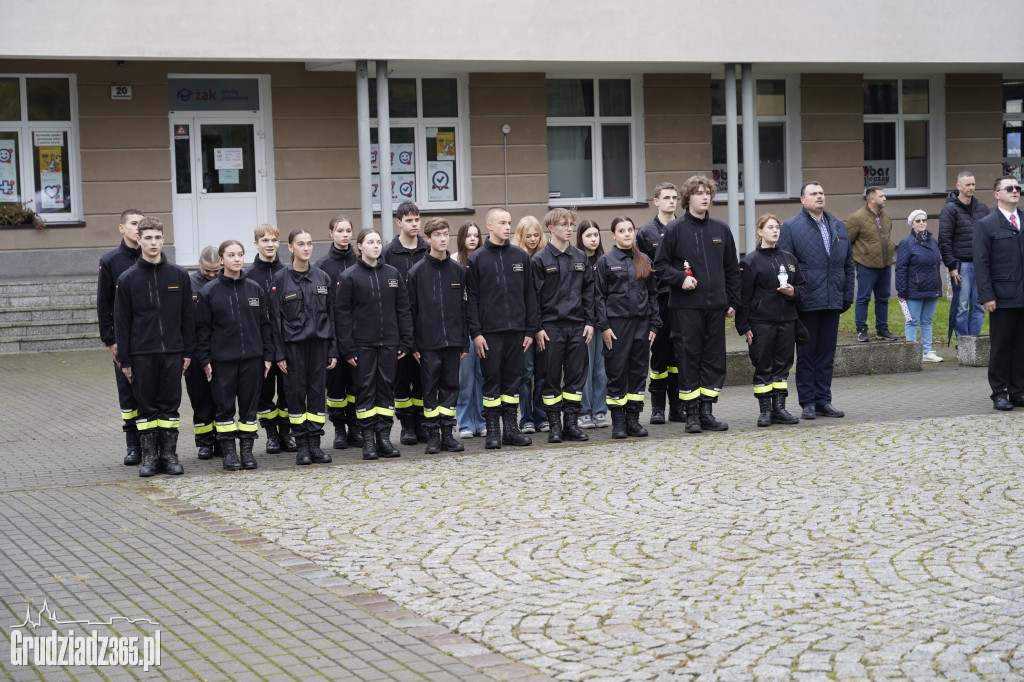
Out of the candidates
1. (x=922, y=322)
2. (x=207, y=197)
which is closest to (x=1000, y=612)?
(x=922, y=322)

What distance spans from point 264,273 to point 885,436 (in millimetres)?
5177

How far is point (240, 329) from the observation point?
33.9 ft

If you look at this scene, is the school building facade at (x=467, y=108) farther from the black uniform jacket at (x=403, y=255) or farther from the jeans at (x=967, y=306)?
the black uniform jacket at (x=403, y=255)

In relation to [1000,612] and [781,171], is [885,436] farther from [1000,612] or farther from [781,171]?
[781,171]

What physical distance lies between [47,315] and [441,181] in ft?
22.8

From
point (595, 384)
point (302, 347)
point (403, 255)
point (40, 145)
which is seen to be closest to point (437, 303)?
point (403, 255)

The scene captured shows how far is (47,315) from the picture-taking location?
1828 centimetres

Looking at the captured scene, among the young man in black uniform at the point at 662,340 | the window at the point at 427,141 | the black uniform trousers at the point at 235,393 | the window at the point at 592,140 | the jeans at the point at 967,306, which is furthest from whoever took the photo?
the window at the point at 592,140

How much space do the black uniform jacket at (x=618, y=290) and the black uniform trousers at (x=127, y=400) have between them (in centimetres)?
381

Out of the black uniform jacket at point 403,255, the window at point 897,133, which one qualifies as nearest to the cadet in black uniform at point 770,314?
the black uniform jacket at point 403,255

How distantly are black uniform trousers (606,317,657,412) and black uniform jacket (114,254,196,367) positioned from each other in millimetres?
3517

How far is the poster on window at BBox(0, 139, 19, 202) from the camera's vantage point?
1978 cm

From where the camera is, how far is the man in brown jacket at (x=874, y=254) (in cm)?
1645

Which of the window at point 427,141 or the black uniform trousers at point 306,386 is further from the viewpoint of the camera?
the window at point 427,141
